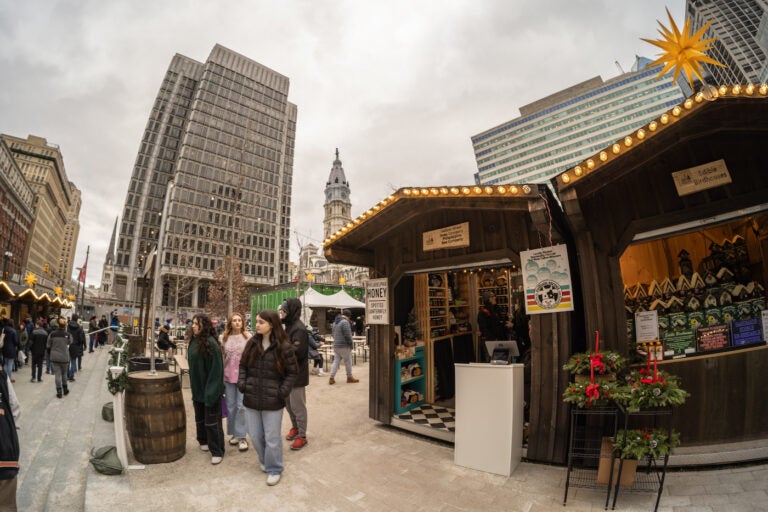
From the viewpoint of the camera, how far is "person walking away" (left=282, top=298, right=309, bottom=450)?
445 centimetres

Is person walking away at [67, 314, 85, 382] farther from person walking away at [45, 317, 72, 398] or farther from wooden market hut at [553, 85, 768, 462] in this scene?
wooden market hut at [553, 85, 768, 462]

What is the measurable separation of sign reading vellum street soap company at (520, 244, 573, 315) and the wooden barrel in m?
4.50

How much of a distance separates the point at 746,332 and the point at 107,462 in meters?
7.09

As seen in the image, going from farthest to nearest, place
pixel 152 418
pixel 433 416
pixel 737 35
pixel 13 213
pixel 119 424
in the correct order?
pixel 737 35, pixel 13 213, pixel 433 416, pixel 152 418, pixel 119 424

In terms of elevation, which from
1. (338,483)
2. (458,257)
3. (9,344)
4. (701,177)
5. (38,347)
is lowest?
(338,483)

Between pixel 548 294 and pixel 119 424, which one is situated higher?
pixel 548 294

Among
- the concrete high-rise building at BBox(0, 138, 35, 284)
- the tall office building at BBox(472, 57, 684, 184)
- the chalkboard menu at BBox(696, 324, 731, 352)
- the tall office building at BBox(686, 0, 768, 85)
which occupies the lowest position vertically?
the chalkboard menu at BBox(696, 324, 731, 352)

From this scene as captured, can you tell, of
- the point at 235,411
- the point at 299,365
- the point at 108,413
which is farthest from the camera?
the point at 108,413

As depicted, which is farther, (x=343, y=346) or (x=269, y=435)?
(x=343, y=346)

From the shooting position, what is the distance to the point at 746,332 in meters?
3.70

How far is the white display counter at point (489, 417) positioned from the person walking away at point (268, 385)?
2.03m

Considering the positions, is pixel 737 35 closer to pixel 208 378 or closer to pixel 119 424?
pixel 208 378

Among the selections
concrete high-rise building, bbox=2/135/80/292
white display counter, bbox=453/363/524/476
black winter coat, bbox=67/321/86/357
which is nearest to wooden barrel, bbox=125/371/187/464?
white display counter, bbox=453/363/524/476

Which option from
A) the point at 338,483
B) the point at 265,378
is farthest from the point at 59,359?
the point at 338,483
